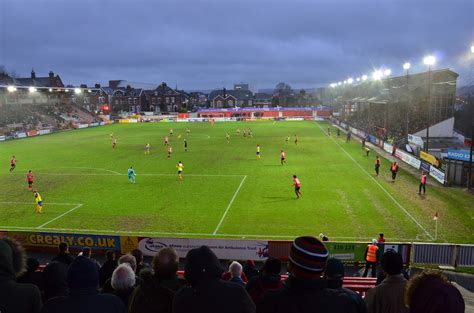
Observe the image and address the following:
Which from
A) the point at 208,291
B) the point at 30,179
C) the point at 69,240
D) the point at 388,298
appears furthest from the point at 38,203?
the point at 388,298

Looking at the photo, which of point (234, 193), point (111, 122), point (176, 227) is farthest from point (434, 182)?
point (111, 122)

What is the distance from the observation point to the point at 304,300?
3289mm

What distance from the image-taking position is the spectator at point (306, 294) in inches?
129

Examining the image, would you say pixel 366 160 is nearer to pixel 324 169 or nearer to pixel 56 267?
pixel 324 169

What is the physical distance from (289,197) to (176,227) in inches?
351

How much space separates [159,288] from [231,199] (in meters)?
21.3

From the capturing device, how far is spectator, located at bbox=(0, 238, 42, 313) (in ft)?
12.7

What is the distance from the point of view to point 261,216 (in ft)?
72.6

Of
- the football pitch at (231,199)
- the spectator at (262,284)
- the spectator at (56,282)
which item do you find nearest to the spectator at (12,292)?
the spectator at (56,282)

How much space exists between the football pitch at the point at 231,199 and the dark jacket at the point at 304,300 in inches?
624

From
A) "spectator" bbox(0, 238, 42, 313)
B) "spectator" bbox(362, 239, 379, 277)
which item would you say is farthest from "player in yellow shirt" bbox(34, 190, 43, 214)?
"spectator" bbox(0, 238, 42, 313)

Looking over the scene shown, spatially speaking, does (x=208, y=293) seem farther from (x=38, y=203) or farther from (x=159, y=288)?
(x=38, y=203)

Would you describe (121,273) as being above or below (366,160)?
above

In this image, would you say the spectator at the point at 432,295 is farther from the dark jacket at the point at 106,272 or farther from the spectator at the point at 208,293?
the dark jacket at the point at 106,272
